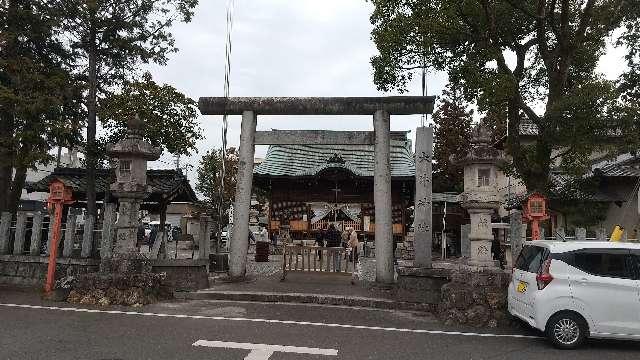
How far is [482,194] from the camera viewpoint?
8844mm

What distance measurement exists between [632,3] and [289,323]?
439 inches

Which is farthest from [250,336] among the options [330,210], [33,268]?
[330,210]

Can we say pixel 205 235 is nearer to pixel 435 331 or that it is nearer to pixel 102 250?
pixel 102 250

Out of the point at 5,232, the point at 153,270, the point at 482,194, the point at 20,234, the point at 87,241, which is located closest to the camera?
the point at 482,194

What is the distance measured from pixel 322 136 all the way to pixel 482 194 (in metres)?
4.15

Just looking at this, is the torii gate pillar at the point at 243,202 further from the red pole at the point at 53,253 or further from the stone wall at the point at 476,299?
the stone wall at the point at 476,299

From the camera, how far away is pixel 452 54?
13.5 meters

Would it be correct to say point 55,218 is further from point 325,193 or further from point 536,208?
point 325,193

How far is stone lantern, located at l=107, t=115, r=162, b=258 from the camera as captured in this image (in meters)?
9.75

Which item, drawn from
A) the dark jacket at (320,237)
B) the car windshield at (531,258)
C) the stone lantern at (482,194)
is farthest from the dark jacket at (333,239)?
the car windshield at (531,258)

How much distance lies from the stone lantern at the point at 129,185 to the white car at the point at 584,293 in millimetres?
7780

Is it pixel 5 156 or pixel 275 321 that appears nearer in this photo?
pixel 275 321

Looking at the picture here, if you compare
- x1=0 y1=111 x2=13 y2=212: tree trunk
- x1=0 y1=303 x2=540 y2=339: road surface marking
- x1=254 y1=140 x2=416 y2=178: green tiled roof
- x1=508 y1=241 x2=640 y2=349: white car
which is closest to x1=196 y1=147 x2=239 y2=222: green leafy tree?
x1=254 y1=140 x2=416 y2=178: green tiled roof

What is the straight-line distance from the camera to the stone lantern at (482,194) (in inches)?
344
